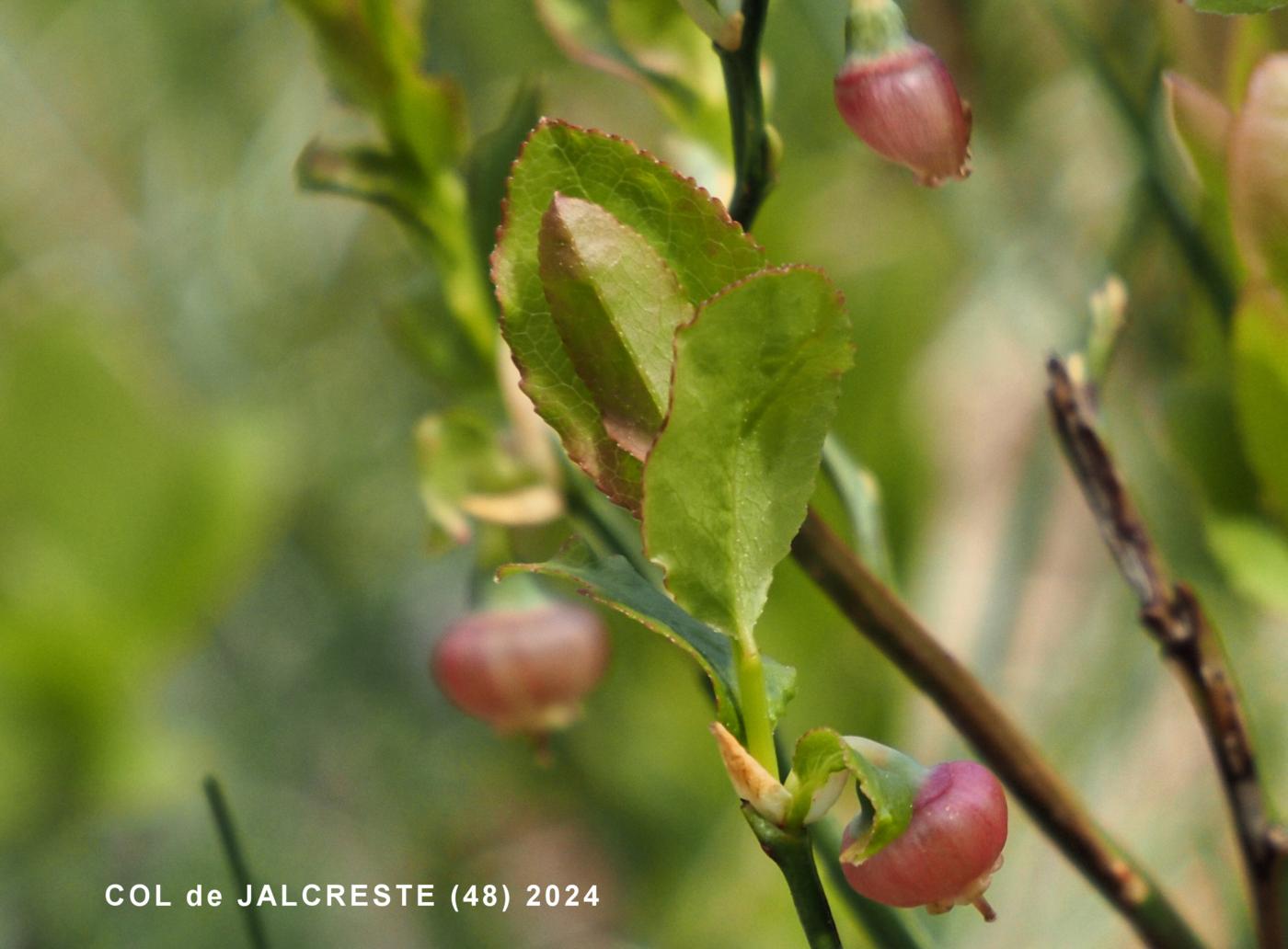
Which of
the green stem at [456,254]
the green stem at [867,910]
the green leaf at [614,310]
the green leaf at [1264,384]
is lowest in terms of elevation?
the green stem at [867,910]

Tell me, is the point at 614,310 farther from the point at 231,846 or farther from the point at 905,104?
the point at 231,846

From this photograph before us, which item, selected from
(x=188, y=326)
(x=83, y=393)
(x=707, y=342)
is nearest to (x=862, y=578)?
(x=707, y=342)

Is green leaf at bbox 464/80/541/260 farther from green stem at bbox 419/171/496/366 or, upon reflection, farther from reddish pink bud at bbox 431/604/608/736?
reddish pink bud at bbox 431/604/608/736

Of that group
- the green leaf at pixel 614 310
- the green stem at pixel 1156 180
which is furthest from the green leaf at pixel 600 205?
the green stem at pixel 1156 180

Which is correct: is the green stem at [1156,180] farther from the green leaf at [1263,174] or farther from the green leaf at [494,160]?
the green leaf at [494,160]

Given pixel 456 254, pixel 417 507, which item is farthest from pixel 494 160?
pixel 417 507

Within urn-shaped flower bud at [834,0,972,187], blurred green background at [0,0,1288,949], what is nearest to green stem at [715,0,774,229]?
urn-shaped flower bud at [834,0,972,187]
